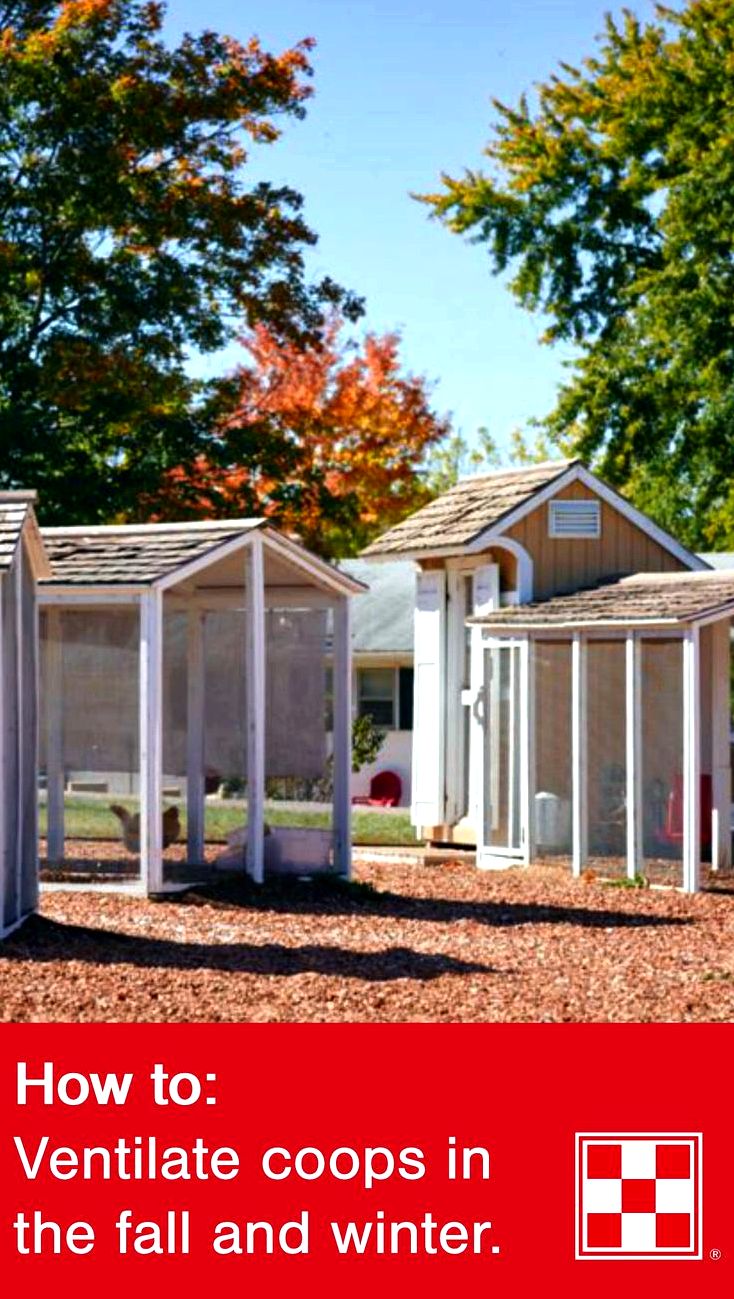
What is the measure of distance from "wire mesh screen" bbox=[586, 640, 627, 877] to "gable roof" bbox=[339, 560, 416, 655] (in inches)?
579

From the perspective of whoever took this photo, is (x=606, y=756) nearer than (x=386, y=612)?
Yes

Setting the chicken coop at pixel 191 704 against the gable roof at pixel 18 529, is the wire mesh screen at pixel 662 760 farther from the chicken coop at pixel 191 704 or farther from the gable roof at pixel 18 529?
the gable roof at pixel 18 529

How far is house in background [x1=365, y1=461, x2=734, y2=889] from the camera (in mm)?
20344

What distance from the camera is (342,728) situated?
19.3 metres

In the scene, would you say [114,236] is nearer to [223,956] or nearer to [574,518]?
[574,518]

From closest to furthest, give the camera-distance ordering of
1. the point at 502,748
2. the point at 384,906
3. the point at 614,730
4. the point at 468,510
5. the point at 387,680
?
the point at 384,906 → the point at 614,730 → the point at 502,748 → the point at 468,510 → the point at 387,680

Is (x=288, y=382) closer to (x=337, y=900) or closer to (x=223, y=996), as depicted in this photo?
(x=337, y=900)

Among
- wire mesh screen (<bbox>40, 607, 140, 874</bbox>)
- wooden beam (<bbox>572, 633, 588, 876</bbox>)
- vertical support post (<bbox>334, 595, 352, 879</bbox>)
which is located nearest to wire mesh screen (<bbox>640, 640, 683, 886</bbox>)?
wooden beam (<bbox>572, 633, 588, 876</bbox>)

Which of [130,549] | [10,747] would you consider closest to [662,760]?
[130,549]

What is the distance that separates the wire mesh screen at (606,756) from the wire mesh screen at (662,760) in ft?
0.86

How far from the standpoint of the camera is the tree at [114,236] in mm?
27672

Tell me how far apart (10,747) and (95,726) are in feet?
Result: 10.0

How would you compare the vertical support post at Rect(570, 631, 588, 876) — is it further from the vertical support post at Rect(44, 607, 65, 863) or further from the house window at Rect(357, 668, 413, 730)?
the house window at Rect(357, 668, 413, 730)
